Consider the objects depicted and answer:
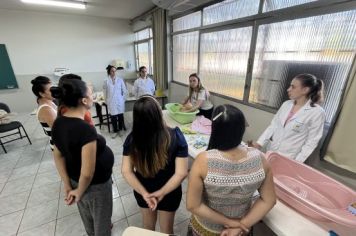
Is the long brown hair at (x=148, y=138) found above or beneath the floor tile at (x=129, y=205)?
above

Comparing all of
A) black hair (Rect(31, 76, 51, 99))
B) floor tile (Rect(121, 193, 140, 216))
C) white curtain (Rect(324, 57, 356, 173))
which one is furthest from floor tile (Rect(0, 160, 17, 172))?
white curtain (Rect(324, 57, 356, 173))

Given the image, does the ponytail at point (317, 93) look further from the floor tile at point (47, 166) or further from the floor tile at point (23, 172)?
the floor tile at point (23, 172)

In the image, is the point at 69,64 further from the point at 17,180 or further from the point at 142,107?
the point at 142,107

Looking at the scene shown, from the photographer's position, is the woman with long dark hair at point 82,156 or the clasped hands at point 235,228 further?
the woman with long dark hair at point 82,156

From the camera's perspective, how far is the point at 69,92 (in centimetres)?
101

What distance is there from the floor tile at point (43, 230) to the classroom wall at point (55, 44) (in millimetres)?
4912

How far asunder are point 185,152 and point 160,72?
153 inches

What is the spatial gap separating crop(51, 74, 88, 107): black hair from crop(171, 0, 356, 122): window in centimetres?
207

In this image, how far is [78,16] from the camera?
17.8 ft

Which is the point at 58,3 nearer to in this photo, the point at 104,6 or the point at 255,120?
the point at 104,6

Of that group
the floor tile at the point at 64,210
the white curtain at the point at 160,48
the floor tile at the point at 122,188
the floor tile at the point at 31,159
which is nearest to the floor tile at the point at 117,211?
the floor tile at the point at 122,188

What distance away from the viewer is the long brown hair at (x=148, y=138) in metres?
0.90

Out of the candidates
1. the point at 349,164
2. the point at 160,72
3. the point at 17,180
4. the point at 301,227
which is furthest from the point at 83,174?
the point at 160,72

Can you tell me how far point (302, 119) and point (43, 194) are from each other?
116 inches
